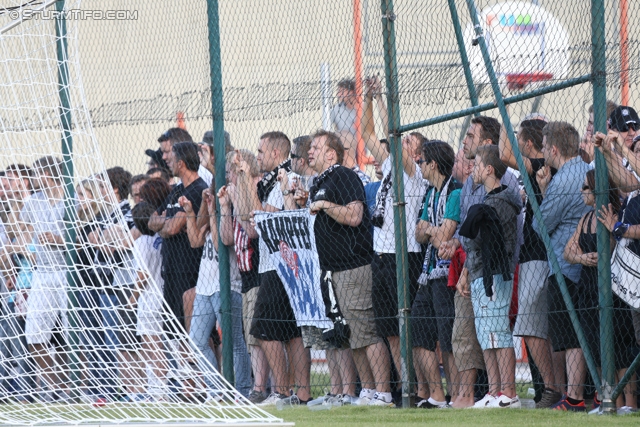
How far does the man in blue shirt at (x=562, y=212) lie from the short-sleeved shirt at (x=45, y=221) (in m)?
3.56

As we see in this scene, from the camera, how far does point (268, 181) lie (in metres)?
8.69

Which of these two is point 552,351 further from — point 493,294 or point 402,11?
point 402,11

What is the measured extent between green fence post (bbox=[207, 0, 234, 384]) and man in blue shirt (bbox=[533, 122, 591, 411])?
2.71 meters

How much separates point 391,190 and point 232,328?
6.12 feet

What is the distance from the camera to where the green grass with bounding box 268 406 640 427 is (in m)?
6.38

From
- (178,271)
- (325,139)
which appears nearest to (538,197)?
(325,139)

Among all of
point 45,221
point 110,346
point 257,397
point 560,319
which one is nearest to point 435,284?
point 560,319

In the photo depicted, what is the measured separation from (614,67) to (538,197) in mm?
1040

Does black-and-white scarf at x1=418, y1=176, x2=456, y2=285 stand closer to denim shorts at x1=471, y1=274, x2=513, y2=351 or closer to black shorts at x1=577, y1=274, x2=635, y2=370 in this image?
denim shorts at x1=471, y1=274, x2=513, y2=351

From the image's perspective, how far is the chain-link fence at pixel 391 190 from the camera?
276 inches

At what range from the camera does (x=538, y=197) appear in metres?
7.40

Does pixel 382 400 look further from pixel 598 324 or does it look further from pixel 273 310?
pixel 598 324

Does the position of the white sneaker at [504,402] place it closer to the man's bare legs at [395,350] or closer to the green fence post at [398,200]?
the green fence post at [398,200]

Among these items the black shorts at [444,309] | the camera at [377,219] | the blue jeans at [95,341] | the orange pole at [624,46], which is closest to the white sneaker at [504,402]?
the black shorts at [444,309]
